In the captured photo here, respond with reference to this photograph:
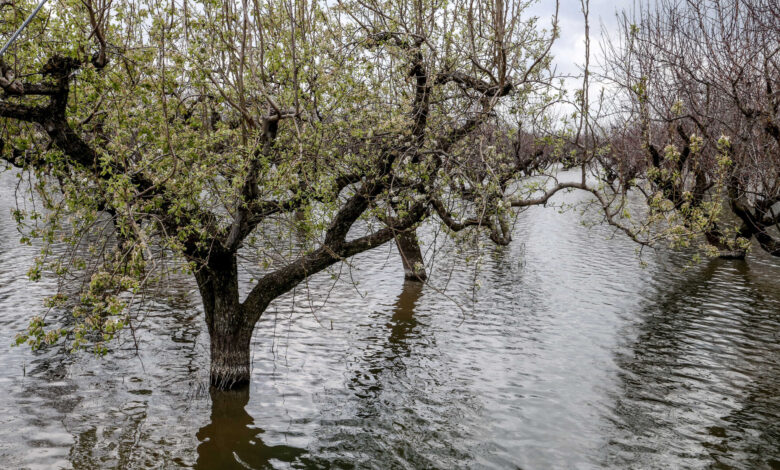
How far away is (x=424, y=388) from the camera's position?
38.6 feet

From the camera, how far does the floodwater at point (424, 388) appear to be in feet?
29.8

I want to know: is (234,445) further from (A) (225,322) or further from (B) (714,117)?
(B) (714,117)

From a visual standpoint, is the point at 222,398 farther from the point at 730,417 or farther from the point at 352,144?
the point at 730,417

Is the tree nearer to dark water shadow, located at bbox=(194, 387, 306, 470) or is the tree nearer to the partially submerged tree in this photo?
the partially submerged tree

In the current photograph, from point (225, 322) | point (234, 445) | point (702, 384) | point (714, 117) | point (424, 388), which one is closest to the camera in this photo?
point (234, 445)

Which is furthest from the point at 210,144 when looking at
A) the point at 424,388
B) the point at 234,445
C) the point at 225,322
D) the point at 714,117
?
the point at 714,117

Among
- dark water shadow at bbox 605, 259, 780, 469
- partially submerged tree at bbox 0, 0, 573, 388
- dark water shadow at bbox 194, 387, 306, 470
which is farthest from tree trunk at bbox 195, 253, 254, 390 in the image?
dark water shadow at bbox 605, 259, 780, 469

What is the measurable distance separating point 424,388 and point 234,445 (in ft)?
13.6

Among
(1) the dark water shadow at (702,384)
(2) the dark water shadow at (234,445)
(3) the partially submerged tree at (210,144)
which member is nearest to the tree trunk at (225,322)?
(3) the partially submerged tree at (210,144)

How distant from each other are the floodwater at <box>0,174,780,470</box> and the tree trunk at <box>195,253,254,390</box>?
0.43 metres

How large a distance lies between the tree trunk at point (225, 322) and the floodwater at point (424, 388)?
43cm

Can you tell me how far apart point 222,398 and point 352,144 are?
216 inches

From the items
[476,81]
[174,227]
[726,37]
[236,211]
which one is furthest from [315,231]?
[726,37]

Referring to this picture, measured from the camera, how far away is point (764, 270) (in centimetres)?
2375
